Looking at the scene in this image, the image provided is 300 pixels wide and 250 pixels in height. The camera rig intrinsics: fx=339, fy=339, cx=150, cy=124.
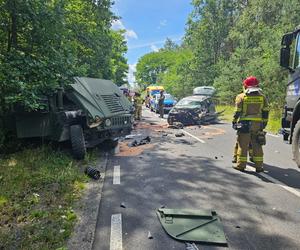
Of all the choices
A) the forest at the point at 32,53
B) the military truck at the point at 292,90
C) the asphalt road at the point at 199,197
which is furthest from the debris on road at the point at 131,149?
the military truck at the point at 292,90

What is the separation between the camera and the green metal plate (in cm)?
394

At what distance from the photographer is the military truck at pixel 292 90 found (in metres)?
7.02

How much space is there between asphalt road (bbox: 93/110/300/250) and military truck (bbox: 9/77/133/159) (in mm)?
817

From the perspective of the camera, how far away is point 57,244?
12.5 ft

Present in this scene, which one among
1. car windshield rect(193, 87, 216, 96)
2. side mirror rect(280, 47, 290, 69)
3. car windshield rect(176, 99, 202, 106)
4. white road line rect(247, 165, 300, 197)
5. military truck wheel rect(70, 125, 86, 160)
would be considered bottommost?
white road line rect(247, 165, 300, 197)

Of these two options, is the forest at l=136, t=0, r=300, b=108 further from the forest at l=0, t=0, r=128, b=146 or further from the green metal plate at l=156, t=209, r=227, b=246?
the green metal plate at l=156, t=209, r=227, b=246

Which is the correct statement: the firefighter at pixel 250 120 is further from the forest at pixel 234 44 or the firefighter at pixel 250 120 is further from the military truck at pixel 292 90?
the forest at pixel 234 44

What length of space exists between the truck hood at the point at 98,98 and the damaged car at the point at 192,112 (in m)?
7.69

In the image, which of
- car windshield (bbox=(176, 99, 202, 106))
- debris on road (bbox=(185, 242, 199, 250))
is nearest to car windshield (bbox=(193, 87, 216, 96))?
car windshield (bbox=(176, 99, 202, 106))

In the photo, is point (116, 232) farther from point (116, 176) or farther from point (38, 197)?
point (116, 176)

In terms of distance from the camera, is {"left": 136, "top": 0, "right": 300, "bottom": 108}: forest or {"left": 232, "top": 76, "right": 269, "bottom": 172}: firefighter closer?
{"left": 232, "top": 76, "right": 269, "bottom": 172}: firefighter

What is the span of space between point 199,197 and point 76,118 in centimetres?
408

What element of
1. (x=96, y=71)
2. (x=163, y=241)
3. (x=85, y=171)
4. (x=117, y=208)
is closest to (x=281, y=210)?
(x=163, y=241)

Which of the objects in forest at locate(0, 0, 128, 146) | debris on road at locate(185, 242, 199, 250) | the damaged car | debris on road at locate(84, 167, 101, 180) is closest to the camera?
debris on road at locate(185, 242, 199, 250)
